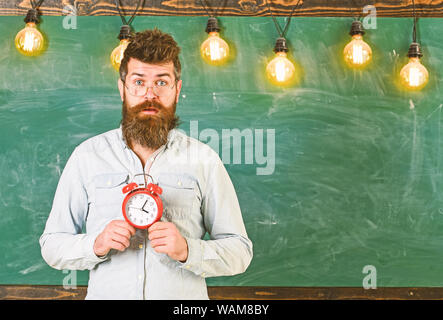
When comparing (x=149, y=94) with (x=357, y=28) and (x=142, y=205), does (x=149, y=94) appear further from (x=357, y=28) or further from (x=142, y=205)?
(x=357, y=28)

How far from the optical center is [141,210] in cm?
179

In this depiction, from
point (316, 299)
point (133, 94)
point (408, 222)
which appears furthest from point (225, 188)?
point (408, 222)

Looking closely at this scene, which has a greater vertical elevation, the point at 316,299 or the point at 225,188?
the point at 225,188

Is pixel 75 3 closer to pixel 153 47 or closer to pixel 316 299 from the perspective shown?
pixel 153 47

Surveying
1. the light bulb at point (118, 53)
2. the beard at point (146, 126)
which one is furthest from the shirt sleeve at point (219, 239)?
the light bulb at point (118, 53)

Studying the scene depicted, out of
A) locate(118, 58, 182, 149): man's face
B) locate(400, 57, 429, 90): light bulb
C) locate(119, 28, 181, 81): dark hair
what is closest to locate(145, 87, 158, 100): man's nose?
locate(118, 58, 182, 149): man's face

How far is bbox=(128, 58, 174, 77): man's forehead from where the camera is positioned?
6.79ft

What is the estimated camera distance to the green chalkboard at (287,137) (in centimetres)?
261

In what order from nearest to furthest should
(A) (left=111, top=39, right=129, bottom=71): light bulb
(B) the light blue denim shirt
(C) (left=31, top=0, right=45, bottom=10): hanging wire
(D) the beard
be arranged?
(B) the light blue denim shirt < (D) the beard < (A) (left=111, top=39, right=129, bottom=71): light bulb < (C) (left=31, top=0, right=45, bottom=10): hanging wire

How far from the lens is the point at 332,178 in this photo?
265 cm

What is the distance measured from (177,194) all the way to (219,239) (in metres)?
0.25

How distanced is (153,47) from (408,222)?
1.69m

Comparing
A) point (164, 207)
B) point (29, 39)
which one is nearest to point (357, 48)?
point (164, 207)

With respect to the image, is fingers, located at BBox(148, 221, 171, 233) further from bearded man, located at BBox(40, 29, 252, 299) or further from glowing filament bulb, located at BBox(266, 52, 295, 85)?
glowing filament bulb, located at BBox(266, 52, 295, 85)
